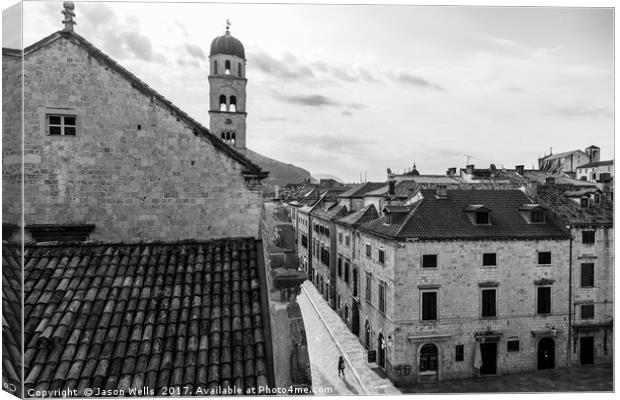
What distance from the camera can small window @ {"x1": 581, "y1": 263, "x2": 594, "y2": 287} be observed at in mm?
18939

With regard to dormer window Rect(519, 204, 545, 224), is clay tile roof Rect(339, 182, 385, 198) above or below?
above

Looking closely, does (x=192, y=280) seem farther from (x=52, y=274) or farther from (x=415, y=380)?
(x=415, y=380)

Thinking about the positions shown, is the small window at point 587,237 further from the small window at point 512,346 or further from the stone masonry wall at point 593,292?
the small window at point 512,346

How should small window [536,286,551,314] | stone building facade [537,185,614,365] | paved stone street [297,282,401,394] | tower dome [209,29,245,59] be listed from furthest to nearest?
small window [536,286,551,314] → stone building facade [537,185,614,365] → paved stone street [297,282,401,394] → tower dome [209,29,245,59]

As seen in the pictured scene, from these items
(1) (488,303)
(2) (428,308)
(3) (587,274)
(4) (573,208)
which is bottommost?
(2) (428,308)

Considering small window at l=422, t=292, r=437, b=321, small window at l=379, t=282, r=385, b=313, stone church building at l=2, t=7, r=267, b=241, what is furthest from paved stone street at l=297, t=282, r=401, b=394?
stone church building at l=2, t=7, r=267, b=241

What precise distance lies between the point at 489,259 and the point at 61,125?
17.3 meters

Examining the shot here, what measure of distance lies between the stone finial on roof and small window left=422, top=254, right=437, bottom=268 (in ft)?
50.2

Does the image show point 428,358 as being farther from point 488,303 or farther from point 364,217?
point 364,217

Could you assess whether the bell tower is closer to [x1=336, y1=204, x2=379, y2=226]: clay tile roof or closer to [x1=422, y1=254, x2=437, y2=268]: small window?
[x1=336, y1=204, x2=379, y2=226]: clay tile roof

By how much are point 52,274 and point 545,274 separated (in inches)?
768

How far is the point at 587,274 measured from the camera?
62.3 feet

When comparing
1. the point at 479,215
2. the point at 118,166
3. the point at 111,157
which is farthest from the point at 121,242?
the point at 479,215

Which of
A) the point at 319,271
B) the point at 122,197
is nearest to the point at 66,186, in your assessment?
the point at 122,197
